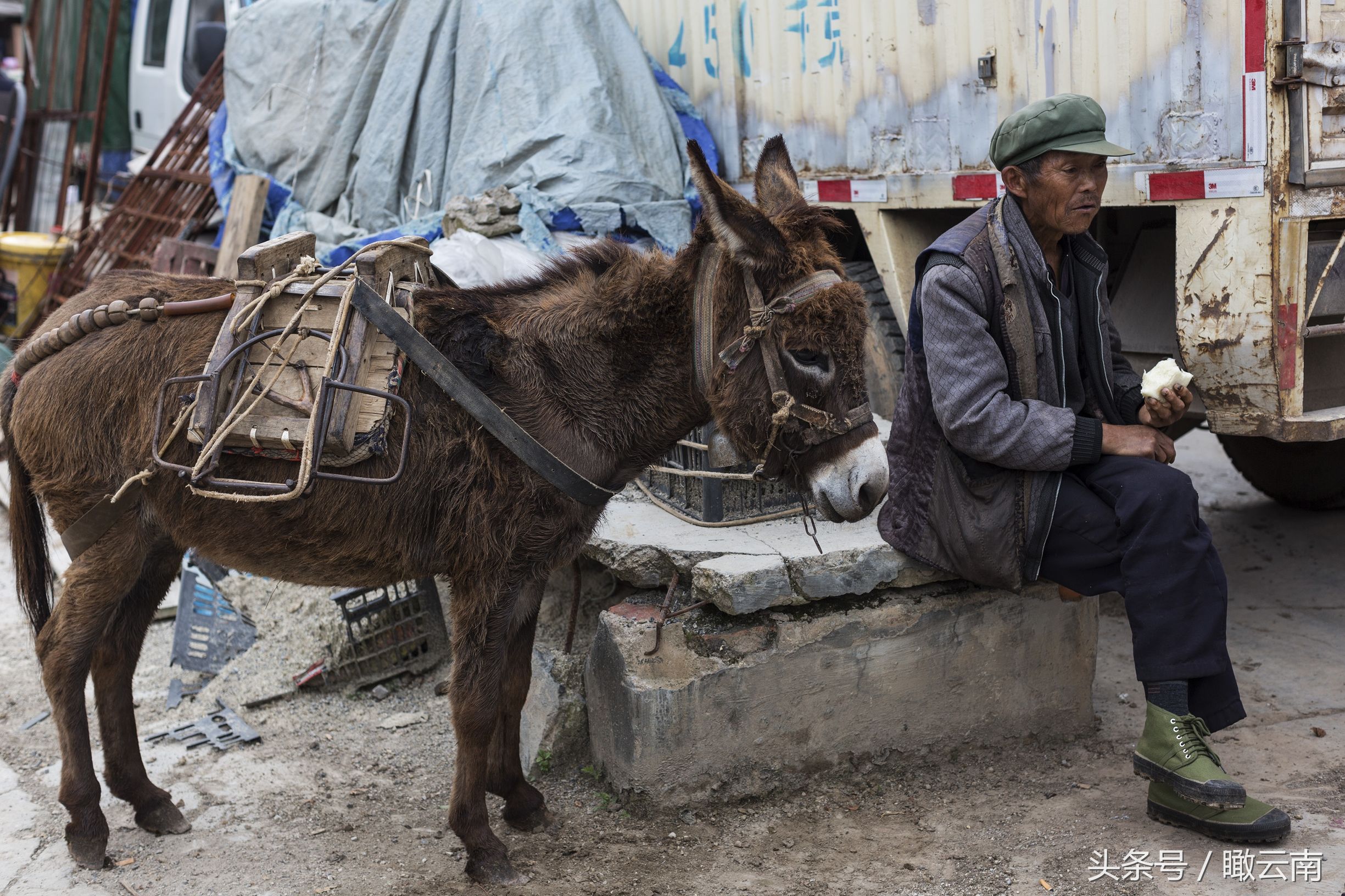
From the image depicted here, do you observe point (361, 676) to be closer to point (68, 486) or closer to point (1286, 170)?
point (68, 486)

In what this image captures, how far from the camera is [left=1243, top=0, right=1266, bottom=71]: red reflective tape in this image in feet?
10.4

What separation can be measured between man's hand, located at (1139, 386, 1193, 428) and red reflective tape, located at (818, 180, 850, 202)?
215 cm

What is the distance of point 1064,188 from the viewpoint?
287 centimetres

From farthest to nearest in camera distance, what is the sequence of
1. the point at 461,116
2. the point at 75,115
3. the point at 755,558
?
the point at 75,115 → the point at 461,116 → the point at 755,558

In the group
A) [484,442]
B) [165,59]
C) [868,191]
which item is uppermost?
[165,59]

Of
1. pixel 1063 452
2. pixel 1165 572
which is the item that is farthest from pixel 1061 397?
pixel 1165 572

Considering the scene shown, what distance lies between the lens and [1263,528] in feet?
17.6

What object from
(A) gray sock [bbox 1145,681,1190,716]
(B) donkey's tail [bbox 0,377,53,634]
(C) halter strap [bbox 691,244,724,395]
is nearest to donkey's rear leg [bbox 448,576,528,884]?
(C) halter strap [bbox 691,244,724,395]

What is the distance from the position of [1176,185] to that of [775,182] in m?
1.54

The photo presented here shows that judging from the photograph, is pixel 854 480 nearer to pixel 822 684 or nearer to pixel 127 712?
pixel 822 684

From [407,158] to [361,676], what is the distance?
296 cm

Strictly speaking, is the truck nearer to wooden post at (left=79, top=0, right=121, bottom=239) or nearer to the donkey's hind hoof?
the donkey's hind hoof

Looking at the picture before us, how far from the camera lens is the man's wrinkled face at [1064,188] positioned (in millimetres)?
2859

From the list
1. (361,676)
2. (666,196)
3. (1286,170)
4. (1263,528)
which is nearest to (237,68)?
→ (666,196)
